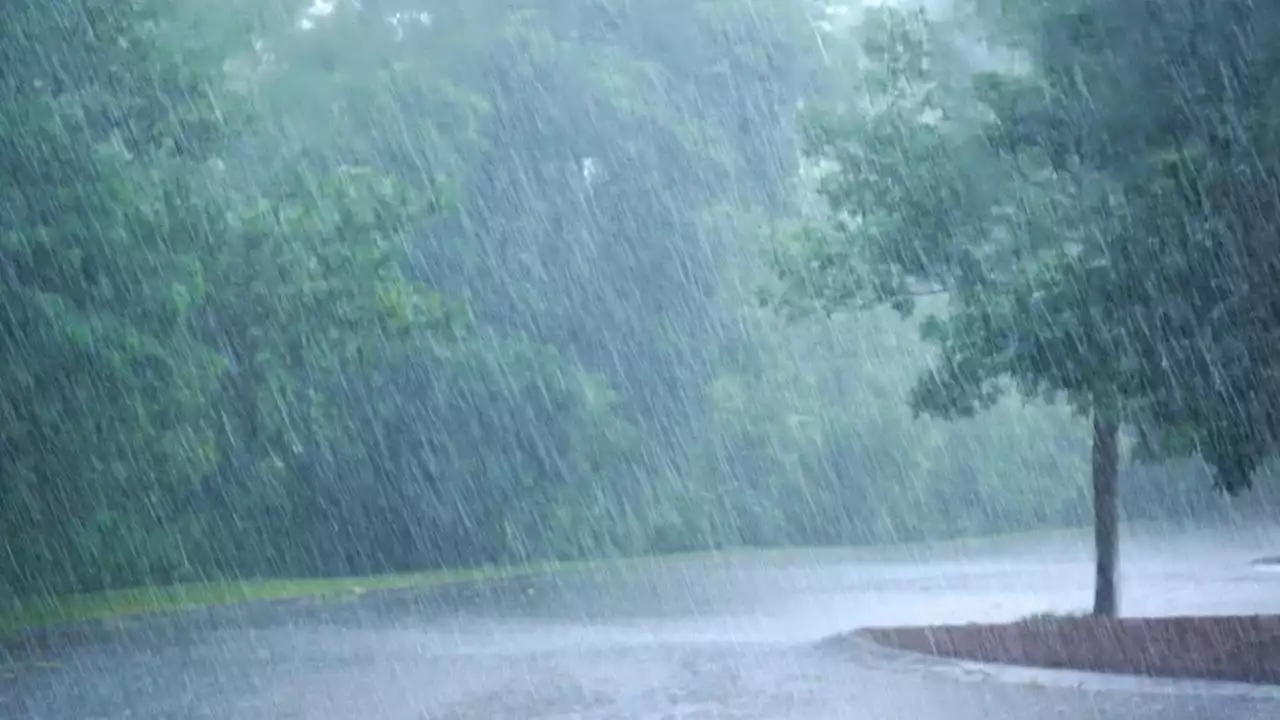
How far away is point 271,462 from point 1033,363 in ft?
60.8

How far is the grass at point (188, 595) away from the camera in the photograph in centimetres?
2339

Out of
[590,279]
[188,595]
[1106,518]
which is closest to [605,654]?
[1106,518]

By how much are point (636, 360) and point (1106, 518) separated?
2436cm

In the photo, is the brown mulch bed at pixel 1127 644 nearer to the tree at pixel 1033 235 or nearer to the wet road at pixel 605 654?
the wet road at pixel 605 654

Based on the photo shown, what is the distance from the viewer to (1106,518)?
61.1 ft

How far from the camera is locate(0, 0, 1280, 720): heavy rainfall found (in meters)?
13.8

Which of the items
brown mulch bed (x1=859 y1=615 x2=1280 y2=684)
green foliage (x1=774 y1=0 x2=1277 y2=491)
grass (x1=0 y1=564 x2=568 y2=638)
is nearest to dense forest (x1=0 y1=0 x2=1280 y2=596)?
green foliage (x1=774 y1=0 x2=1277 y2=491)

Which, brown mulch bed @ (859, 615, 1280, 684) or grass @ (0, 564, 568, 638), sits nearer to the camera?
brown mulch bed @ (859, 615, 1280, 684)

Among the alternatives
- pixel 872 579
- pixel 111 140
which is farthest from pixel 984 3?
pixel 872 579

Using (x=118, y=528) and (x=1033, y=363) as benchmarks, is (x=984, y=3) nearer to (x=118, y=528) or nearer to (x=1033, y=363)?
(x=1033, y=363)

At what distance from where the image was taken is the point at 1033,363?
15.4m

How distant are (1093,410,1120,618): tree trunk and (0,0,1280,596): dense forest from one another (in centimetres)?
88

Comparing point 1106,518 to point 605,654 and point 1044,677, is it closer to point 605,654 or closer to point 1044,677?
point 1044,677

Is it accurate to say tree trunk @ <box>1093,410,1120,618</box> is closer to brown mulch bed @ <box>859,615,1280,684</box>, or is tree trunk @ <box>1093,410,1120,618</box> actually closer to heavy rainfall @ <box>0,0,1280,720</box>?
heavy rainfall @ <box>0,0,1280,720</box>
